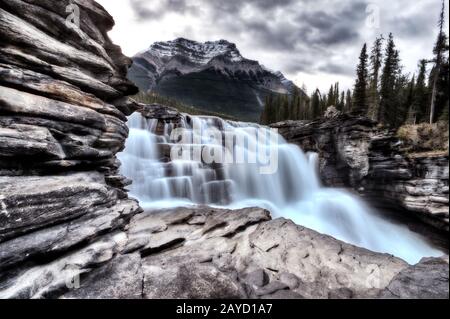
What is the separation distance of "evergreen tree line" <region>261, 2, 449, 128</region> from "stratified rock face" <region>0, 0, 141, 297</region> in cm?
676

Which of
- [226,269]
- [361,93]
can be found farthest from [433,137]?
[361,93]

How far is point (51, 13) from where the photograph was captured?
6734 millimetres

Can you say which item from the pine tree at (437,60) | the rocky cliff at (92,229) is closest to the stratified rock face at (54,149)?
the rocky cliff at (92,229)

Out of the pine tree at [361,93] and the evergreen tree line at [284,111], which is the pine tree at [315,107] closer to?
the evergreen tree line at [284,111]

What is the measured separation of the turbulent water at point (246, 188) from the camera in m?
11.1

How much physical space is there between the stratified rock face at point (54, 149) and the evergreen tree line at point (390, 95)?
6.76 metres

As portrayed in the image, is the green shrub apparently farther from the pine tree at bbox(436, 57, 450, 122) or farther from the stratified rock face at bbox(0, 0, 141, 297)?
the stratified rock face at bbox(0, 0, 141, 297)

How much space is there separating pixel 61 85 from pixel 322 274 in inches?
339

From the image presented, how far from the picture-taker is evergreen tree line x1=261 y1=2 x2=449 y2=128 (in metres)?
2.77

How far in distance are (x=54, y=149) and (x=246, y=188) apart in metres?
11.6

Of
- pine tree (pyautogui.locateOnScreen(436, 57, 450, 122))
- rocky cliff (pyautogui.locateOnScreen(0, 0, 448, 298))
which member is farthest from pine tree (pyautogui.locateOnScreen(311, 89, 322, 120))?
pine tree (pyautogui.locateOnScreen(436, 57, 450, 122))

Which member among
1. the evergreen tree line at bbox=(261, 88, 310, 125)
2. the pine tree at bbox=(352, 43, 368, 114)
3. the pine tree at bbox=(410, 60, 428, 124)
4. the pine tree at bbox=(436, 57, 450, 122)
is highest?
the evergreen tree line at bbox=(261, 88, 310, 125)

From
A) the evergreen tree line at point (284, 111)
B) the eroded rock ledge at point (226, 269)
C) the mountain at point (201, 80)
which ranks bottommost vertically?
the eroded rock ledge at point (226, 269)
